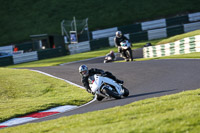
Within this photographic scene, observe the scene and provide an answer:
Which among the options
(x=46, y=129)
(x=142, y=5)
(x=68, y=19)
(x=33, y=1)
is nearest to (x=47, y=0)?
(x=33, y=1)

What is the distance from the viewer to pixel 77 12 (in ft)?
136

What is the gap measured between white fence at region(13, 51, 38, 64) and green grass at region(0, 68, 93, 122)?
13635 millimetres

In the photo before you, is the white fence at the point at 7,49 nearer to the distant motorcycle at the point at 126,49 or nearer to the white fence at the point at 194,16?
the distant motorcycle at the point at 126,49

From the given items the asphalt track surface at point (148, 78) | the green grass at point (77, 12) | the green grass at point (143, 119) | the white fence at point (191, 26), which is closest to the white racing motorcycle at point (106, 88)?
the asphalt track surface at point (148, 78)

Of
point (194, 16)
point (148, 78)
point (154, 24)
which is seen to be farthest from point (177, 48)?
point (194, 16)

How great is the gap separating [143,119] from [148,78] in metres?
7.93

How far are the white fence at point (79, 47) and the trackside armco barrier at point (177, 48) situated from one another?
363 inches

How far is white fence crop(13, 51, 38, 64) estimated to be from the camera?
105 ft

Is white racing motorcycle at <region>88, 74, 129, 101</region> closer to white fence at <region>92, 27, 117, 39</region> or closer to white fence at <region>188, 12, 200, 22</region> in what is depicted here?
white fence at <region>92, 27, 117, 39</region>

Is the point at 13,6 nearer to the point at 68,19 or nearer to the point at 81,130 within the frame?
the point at 68,19

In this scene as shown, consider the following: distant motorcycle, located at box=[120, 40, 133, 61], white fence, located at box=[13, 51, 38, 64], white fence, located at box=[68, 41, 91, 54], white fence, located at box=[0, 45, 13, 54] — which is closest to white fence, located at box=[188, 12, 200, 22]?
white fence, located at box=[68, 41, 91, 54]

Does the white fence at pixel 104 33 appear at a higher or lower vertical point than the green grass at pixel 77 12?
lower

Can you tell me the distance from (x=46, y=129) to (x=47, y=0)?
37.0m

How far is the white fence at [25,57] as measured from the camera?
31.9 metres
